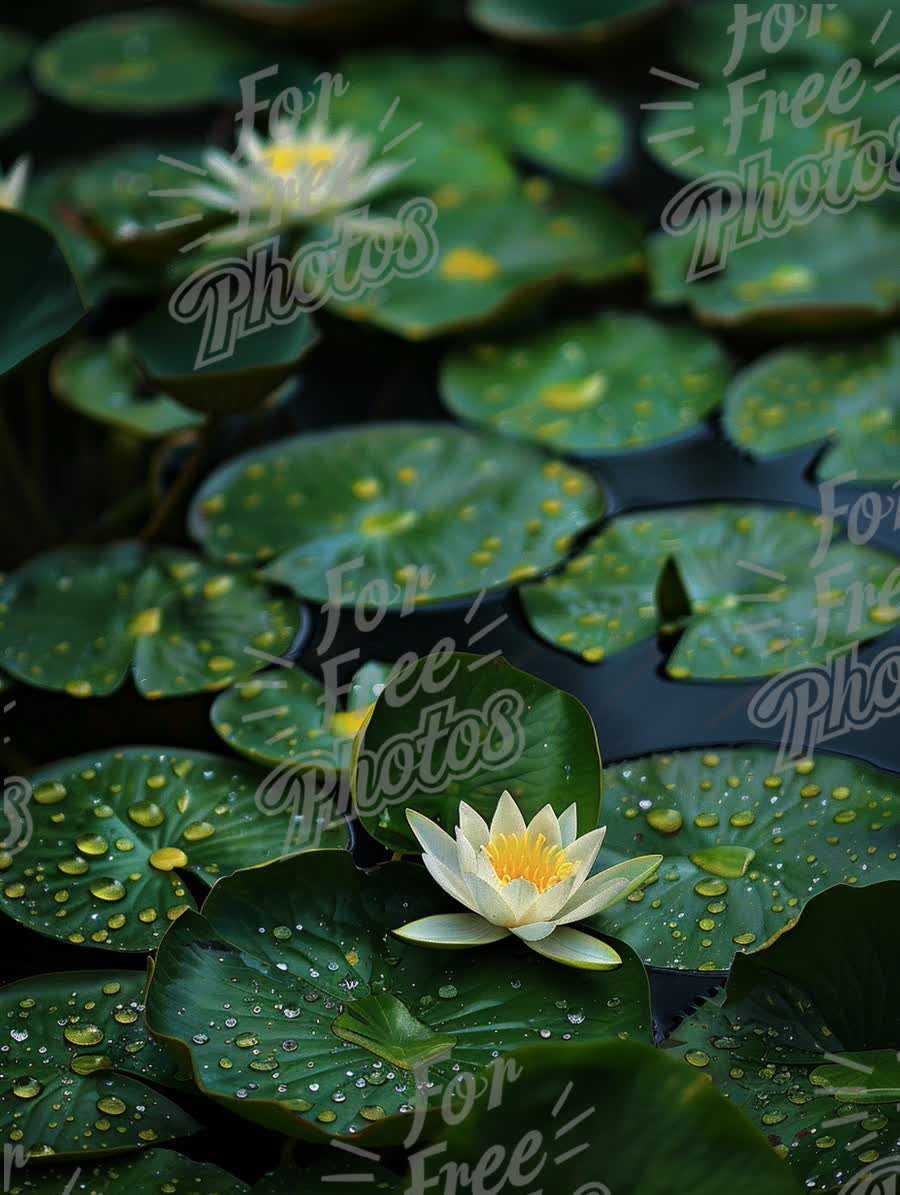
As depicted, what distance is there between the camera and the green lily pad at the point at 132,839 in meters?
1.28

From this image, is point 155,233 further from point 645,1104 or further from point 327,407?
point 645,1104

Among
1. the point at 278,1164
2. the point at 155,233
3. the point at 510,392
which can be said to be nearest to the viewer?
the point at 278,1164

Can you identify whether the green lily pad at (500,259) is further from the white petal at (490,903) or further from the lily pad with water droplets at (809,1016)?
the lily pad with water droplets at (809,1016)

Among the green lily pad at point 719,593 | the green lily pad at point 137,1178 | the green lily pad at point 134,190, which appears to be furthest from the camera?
the green lily pad at point 134,190

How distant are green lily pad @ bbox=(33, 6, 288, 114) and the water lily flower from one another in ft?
6.82

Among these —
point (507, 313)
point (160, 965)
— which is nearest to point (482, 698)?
point (160, 965)

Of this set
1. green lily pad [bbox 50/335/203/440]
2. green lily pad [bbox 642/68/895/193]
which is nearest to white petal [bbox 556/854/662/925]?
green lily pad [bbox 50/335/203/440]

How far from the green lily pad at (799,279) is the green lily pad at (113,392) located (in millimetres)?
865

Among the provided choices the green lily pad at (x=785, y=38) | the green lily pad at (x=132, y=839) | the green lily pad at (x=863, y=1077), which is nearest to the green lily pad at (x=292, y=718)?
the green lily pad at (x=132, y=839)

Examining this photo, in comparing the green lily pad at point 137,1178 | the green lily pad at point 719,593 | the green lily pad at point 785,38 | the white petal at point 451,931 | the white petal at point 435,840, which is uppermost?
the green lily pad at point 785,38

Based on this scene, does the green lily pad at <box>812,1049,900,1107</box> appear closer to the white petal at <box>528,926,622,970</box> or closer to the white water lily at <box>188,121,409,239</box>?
the white petal at <box>528,926,622,970</box>

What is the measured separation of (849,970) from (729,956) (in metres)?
0.12

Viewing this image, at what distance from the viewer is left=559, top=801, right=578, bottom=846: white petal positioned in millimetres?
1228

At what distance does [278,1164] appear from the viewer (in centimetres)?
111
